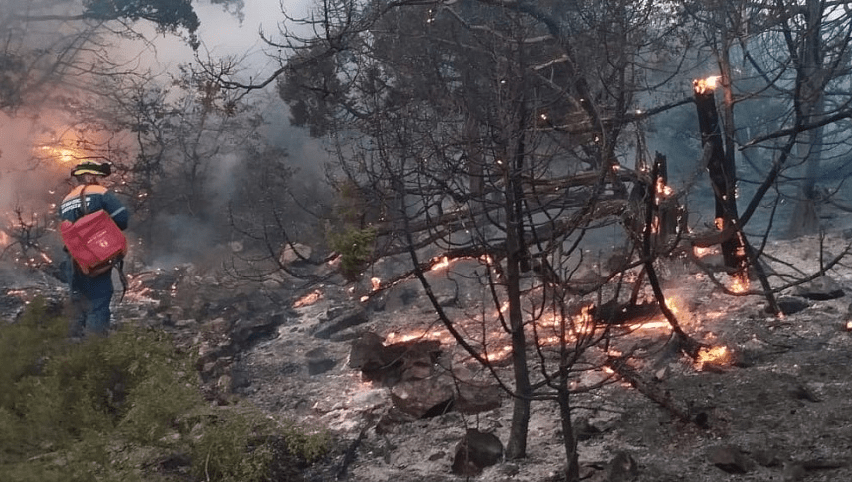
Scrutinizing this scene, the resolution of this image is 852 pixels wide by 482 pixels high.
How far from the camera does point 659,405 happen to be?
15.3 feet

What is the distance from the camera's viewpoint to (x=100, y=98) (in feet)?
55.0

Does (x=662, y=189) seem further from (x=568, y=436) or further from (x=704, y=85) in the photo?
(x=568, y=436)

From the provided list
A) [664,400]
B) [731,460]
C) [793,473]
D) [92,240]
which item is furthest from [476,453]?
[92,240]

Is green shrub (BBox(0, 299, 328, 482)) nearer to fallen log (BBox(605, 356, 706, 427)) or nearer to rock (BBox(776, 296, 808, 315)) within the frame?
fallen log (BBox(605, 356, 706, 427))

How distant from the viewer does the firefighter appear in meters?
6.55

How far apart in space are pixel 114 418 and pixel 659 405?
350 cm

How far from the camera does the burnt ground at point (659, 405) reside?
3.98 m

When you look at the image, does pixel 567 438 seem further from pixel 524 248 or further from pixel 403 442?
pixel 403 442

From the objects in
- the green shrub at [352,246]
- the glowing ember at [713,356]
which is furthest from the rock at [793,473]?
the green shrub at [352,246]

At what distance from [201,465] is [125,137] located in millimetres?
13985

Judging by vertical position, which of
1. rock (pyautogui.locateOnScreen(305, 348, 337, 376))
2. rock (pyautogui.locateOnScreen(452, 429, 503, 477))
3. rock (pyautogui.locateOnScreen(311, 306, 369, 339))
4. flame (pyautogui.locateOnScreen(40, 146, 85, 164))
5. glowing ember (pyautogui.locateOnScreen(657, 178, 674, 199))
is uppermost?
flame (pyautogui.locateOnScreen(40, 146, 85, 164))

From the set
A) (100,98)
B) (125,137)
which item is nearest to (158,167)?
(125,137)

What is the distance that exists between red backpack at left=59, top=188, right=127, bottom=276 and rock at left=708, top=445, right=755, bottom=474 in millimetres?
5237

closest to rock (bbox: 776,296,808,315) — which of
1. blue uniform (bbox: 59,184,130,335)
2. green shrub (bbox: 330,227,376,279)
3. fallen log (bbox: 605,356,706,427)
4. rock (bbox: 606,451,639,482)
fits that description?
fallen log (bbox: 605,356,706,427)
